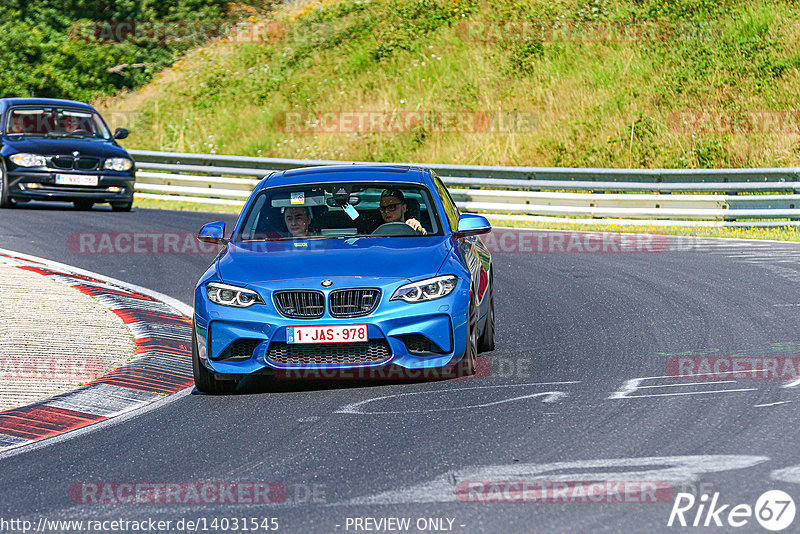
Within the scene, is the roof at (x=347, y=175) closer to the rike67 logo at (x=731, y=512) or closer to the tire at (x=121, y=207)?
the rike67 logo at (x=731, y=512)

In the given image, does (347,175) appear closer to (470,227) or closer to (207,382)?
(470,227)

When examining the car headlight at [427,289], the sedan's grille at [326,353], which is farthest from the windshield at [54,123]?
the car headlight at [427,289]

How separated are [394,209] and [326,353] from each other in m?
1.75

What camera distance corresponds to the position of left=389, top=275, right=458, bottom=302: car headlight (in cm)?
776

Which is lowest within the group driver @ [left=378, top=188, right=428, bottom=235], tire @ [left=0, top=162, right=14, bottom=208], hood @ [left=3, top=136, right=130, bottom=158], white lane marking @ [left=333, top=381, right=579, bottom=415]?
tire @ [left=0, top=162, right=14, bottom=208]

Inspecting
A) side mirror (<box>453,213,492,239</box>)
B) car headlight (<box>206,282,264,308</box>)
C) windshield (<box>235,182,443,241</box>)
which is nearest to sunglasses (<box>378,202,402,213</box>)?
windshield (<box>235,182,443,241</box>)

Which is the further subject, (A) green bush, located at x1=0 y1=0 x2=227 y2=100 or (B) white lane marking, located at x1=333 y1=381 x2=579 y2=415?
(A) green bush, located at x1=0 y1=0 x2=227 y2=100

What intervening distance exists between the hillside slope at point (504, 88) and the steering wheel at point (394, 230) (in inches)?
627

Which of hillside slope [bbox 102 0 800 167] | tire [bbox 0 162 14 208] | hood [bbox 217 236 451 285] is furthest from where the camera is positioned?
hillside slope [bbox 102 0 800 167]

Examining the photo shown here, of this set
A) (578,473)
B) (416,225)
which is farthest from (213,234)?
(578,473)

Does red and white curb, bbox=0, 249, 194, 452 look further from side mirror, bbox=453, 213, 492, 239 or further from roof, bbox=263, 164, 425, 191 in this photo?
side mirror, bbox=453, 213, 492, 239

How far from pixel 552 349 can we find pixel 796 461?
12.1 ft

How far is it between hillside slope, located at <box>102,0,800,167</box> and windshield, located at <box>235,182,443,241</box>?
15.8 meters

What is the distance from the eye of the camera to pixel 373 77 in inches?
1334
